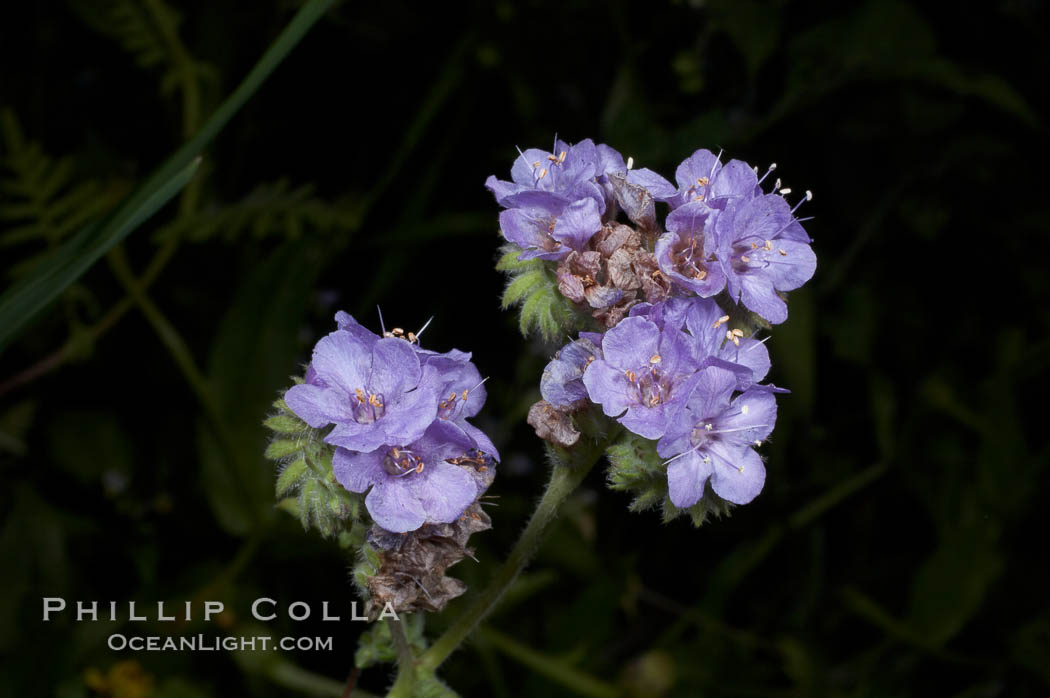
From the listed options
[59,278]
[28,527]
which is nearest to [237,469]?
[28,527]

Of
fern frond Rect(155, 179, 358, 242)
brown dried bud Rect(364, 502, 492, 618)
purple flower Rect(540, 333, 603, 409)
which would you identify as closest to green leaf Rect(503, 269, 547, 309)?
purple flower Rect(540, 333, 603, 409)

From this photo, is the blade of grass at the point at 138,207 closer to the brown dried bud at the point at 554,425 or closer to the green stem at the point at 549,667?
the brown dried bud at the point at 554,425

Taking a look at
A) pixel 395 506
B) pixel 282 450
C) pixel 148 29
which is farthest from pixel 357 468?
pixel 148 29

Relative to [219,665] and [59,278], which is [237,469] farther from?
[59,278]

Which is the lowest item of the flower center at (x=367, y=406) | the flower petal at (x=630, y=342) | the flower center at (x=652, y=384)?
the flower center at (x=367, y=406)

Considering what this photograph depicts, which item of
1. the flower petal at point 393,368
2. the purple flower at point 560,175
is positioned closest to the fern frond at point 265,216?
the purple flower at point 560,175

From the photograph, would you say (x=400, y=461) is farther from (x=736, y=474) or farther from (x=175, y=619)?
(x=175, y=619)

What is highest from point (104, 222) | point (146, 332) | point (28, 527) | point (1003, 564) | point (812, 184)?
point (812, 184)
